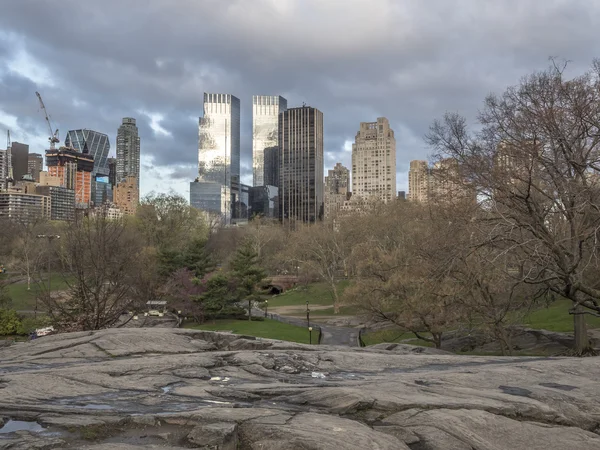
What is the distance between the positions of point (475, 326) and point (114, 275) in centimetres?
2203

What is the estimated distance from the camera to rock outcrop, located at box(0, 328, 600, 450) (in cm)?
716

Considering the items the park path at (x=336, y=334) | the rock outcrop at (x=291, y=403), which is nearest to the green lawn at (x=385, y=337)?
the park path at (x=336, y=334)

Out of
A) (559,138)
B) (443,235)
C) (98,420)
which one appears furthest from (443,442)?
(443,235)

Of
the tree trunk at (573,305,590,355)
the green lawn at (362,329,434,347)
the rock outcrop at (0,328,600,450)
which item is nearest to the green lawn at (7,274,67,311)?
the green lawn at (362,329,434,347)

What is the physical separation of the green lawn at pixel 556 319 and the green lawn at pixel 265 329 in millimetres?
17503

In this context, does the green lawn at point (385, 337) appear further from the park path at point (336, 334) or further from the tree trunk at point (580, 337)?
the tree trunk at point (580, 337)

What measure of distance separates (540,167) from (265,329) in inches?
1193

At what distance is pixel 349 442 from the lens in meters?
6.90

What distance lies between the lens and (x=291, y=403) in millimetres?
9016

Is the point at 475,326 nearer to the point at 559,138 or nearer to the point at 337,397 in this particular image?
the point at 559,138

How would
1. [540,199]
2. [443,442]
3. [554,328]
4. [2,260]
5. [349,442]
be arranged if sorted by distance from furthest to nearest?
[2,260] → [554,328] → [540,199] → [443,442] → [349,442]

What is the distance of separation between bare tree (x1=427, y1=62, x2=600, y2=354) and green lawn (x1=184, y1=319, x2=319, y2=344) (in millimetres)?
24452

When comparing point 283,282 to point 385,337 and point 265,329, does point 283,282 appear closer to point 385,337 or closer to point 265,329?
point 265,329

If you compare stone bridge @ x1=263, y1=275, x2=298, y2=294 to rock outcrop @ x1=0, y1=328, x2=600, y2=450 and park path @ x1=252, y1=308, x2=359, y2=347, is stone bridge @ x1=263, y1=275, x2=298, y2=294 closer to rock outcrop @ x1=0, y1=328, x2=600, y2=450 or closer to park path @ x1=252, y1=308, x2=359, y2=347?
park path @ x1=252, y1=308, x2=359, y2=347
